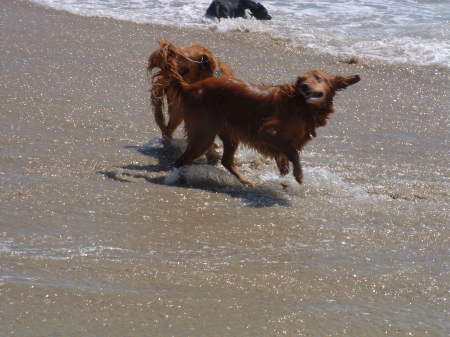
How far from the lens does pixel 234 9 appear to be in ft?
42.7

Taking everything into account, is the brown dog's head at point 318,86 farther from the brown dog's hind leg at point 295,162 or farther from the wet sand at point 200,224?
the wet sand at point 200,224

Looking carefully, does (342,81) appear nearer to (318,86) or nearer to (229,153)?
(318,86)

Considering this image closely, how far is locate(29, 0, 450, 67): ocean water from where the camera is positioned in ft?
37.4

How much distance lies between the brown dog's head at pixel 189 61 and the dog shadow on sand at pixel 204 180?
0.81 metres

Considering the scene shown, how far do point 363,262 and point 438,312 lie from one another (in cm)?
66

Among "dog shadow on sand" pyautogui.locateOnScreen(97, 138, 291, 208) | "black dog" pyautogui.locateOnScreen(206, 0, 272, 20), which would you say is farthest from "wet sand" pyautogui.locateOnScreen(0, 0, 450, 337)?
"black dog" pyautogui.locateOnScreen(206, 0, 272, 20)

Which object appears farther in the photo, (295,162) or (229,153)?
(229,153)

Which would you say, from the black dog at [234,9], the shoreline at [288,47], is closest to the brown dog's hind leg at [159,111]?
the shoreline at [288,47]

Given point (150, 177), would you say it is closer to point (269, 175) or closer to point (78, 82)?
point (269, 175)

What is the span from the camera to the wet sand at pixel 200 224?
3.62m

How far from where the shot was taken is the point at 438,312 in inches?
150

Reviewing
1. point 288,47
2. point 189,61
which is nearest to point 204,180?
point 189,61

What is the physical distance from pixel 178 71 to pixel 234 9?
6680 mm

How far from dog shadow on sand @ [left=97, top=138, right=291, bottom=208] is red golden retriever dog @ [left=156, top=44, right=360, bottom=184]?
0.17 metres
